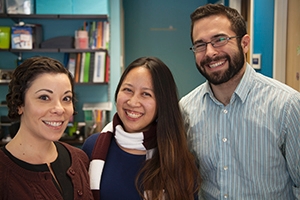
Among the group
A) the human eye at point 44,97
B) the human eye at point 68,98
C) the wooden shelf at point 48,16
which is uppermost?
the wooden shelf at point 48,16

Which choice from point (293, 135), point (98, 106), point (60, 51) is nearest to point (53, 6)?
point (60, 51)

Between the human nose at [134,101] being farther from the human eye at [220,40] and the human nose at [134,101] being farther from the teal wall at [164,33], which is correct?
the teal wall at [164,33]

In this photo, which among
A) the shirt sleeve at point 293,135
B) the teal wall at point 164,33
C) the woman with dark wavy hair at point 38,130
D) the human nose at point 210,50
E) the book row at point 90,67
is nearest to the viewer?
the woman with dark wavy hair at point 38,130

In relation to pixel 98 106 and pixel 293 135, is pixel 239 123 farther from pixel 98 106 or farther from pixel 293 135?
pixel 98 106

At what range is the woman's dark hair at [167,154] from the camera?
4.84ft

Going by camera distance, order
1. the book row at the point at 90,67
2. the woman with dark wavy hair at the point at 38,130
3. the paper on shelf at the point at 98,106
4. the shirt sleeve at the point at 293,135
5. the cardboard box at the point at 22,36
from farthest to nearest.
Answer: the paper on shelf at the point at 98,106, the book row at the point at 90,67, the cardboard box at the point at 22,36, the shirt sleeve at the point at 293,135, the woman with dark wavy hair at the point at 38,130

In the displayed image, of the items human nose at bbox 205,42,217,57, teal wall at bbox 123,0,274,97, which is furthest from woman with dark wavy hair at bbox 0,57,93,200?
teal wall at bbox 123,0,274,97

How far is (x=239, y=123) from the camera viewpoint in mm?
1559

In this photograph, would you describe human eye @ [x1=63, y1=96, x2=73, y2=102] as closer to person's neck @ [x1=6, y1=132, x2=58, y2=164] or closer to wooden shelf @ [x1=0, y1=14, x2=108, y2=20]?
person's neck @ [x1=6, y1=132, x2=58, y2=164]

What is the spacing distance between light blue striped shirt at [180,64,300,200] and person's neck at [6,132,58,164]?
76 cm

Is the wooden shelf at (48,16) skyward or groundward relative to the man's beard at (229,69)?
skyward

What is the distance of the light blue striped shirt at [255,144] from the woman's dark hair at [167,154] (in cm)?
14

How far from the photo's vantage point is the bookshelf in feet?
11.6

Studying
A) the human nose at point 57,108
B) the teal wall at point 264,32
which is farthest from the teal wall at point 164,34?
the human nose at point 57,108
